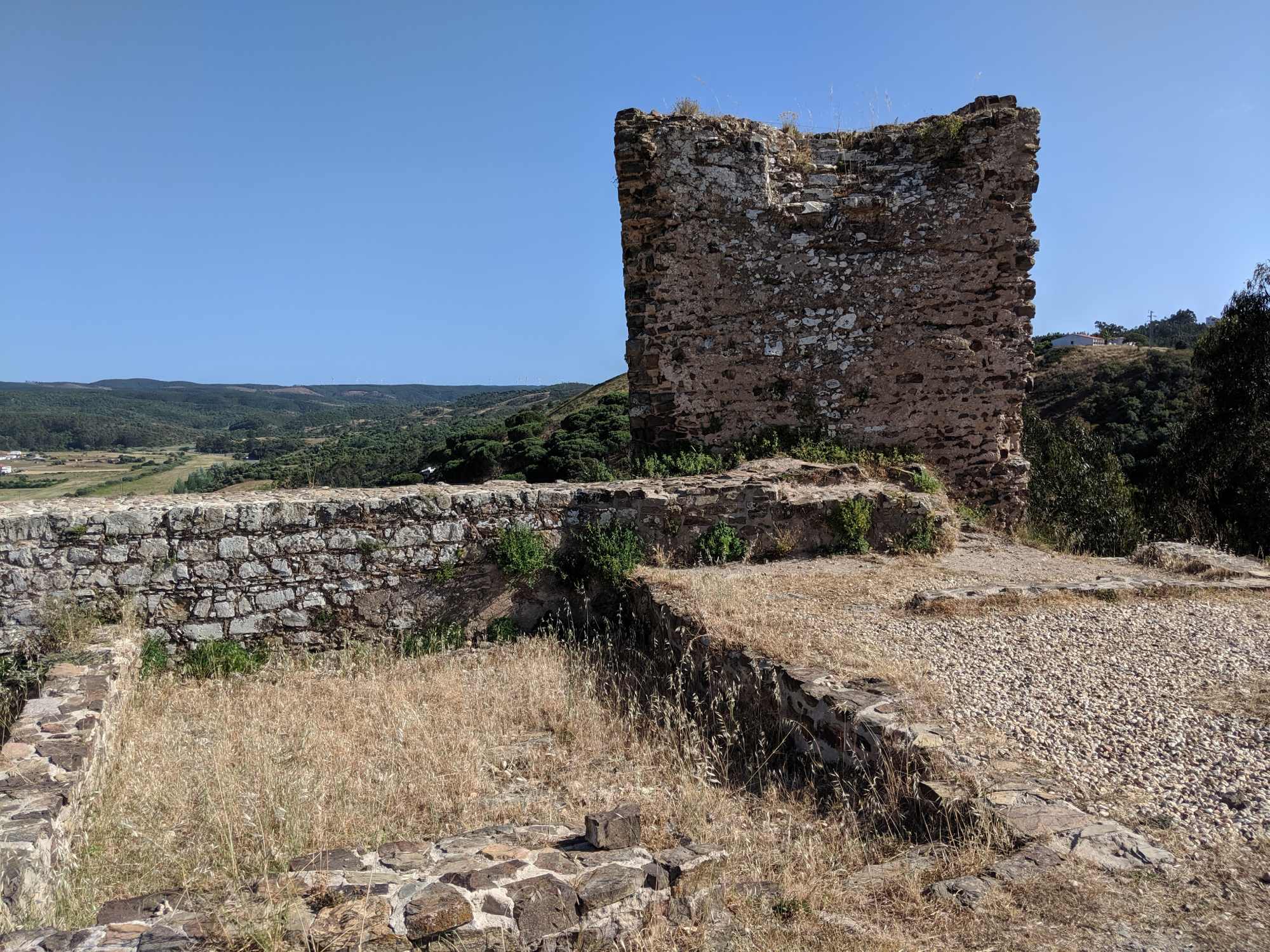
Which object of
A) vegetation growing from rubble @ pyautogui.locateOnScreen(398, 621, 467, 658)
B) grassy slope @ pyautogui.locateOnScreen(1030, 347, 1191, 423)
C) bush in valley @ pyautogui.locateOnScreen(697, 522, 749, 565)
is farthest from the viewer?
grassy slope @ pyautogui.locateOnScreen(1030, 347, 1191, 423)

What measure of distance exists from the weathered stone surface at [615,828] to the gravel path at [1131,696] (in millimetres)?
1923

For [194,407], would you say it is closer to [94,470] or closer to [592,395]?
[94,470]

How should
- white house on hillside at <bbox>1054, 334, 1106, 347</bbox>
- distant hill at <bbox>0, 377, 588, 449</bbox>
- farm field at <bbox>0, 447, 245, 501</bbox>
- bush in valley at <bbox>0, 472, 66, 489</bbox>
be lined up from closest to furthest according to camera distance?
farm field at <bbox>0, 447, 245, 501</bbox>
bush in valley at <bbox>0, 472, 66, 489</bbox>
white house on hillside at <bbox>1054, 334, 1106, 347</bbox>
distant hill at <bbox>0, 377, 588, 449</bbox>

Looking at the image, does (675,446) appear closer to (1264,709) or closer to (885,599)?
(885,599)

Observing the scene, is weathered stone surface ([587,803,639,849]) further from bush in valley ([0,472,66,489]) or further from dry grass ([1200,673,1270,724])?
bush in valley ([0,472,66,489])

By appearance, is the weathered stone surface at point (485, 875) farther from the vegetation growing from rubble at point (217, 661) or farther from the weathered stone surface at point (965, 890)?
the vegetation growing from rubble at point (217, 661)

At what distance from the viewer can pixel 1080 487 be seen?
706 inches

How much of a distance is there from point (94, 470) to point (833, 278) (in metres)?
62.1

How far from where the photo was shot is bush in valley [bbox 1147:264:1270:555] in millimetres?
17266

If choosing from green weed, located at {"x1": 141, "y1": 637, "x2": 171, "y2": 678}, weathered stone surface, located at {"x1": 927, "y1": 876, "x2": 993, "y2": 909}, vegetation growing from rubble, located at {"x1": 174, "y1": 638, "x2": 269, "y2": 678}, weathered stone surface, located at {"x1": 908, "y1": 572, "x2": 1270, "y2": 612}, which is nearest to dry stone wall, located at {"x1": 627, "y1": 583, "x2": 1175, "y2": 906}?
weathered stone surface, located at {"x1": 927, "y1": 876, "x2": 993, "y2": 909}

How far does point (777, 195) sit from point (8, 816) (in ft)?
32.2

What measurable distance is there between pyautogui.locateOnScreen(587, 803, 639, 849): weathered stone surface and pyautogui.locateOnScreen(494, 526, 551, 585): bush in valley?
15.0 feet

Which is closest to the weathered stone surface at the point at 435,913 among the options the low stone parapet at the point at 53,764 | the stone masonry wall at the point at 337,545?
the low stone parapet at the point at 53,764

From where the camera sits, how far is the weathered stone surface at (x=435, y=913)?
9.61 ft
